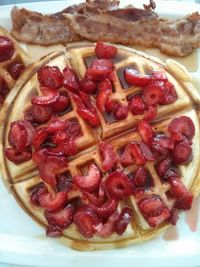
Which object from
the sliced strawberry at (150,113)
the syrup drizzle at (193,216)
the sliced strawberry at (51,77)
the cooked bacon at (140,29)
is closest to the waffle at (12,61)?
→ the sliced strawberry at (51,77)

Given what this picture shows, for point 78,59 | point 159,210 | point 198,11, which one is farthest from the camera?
point 198,11

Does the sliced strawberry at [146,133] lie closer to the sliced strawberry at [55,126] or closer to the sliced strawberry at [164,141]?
the sliced strawberry at [164,141]

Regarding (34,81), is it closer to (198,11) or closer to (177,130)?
(177,130)

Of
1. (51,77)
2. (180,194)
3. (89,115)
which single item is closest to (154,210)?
(180,194)

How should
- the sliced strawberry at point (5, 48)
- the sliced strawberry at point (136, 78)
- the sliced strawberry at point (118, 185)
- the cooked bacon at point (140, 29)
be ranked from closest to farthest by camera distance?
the sliced strawberry at point (118, 185) → the sliced strawberry at point (136, 78) → the sliced strawberry at point (5, 48) → the cooked bacon at point (140, 29)

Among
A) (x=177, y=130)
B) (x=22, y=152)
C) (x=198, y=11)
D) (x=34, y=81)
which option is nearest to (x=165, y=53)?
(x=198, y=11)

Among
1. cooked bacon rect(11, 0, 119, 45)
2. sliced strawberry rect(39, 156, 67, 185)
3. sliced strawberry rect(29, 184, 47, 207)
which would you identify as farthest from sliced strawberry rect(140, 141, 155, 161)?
cooked bacon rect(11, 0, 119, 45)

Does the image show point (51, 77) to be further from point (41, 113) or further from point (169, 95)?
point (169, 95)

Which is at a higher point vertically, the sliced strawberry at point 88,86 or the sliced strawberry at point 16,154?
the sliced strawberry at point 88,86
